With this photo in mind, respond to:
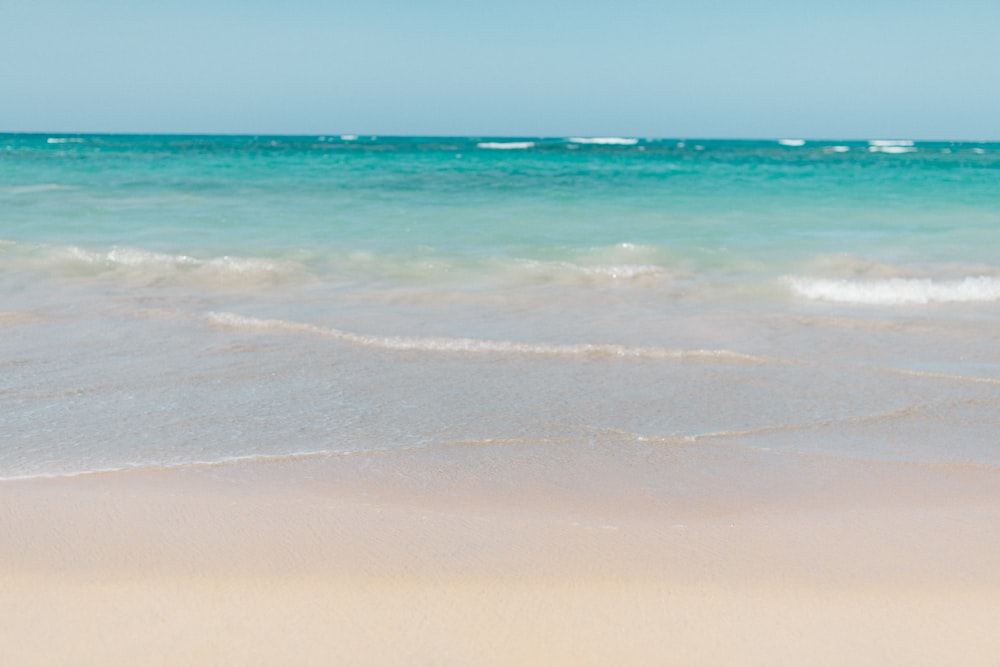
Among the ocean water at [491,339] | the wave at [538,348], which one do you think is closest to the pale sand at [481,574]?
the ocean water at [491,339]

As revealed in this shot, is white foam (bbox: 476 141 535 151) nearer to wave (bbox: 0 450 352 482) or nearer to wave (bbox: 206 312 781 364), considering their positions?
wave (bbox: 206 312 781 364)

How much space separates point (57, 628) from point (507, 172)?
28.2 meters

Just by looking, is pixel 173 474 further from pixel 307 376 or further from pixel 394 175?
pixel 394 175

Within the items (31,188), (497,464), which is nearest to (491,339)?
(497,464)

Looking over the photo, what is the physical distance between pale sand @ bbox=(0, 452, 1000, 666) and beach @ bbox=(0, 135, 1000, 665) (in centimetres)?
1

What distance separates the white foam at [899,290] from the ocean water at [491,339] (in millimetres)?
40

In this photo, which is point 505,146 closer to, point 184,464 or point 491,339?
point 491,339

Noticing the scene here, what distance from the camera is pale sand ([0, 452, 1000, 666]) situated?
260cm

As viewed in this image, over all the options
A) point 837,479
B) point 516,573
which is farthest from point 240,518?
point 837,479

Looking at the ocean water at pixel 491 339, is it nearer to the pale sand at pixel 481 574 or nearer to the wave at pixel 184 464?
the wave at pixel 184 464

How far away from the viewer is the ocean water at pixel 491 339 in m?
4.48

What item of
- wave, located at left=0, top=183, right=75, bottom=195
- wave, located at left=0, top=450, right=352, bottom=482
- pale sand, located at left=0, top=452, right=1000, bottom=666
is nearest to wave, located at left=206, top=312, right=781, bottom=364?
wave, located at left=0, top=450, right=352, bottom=482

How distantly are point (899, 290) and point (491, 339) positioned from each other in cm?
439

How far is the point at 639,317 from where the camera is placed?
7496mm
